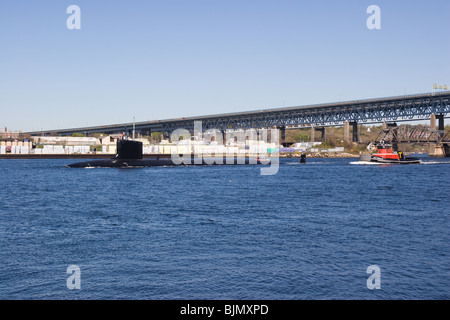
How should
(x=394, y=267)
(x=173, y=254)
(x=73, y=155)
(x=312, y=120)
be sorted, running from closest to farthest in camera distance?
(x=394, y=267) < (x=173, y=254) < (x=73, y=155) < (x=312, y=120)

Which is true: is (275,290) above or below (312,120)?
below

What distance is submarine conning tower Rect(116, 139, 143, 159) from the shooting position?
275 ft

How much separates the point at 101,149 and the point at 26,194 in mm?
140471

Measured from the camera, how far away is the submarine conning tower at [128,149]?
83875 mm

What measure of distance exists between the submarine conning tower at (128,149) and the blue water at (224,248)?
4560 cm

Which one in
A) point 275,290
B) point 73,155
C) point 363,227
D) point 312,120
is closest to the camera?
point 275,290

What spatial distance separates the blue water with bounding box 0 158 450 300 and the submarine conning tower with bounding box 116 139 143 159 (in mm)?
45601

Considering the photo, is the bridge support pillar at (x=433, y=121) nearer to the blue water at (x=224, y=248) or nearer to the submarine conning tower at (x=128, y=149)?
the submarine conning tower at (x=128, y=149)

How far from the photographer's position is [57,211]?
3256cm

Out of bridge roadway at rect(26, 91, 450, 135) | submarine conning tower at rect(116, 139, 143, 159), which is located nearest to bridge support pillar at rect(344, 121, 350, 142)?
bridge roadway at rect(26, 91, 450, 135)

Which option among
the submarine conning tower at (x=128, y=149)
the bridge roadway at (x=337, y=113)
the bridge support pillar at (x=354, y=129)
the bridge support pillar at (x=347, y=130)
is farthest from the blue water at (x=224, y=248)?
the bridge support pillar at (x=354, y=129)

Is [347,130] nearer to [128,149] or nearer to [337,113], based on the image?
[337,113]
